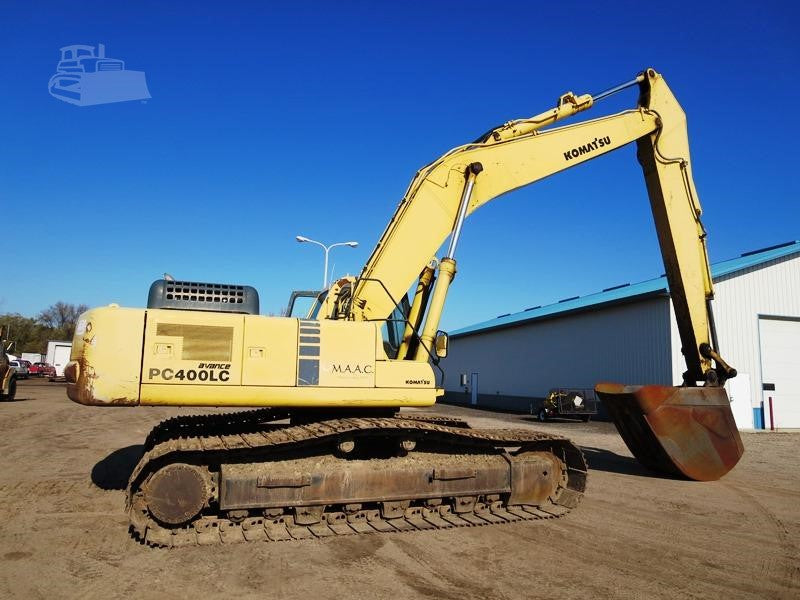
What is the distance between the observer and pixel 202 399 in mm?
6523

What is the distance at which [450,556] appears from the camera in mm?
5844

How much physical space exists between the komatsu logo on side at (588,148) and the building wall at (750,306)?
15.4 metres

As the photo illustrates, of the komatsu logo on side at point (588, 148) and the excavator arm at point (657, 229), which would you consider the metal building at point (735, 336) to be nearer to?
the excavator arm at point (657, 229)

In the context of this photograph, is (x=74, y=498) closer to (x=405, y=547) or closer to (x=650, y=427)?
(x=405, y=547)

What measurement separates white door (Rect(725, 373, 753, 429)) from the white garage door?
33.8 inches

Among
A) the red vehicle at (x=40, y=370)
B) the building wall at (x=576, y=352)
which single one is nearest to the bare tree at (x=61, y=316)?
the red vehicle at (x=40, y=370)

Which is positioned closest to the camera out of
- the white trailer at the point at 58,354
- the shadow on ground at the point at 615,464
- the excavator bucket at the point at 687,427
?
the excavator bucket at the point at 687,427

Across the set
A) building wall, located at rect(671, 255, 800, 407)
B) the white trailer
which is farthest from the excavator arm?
the white trailer

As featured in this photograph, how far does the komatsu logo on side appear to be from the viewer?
952 centimetres

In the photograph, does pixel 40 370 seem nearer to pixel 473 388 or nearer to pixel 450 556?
pixel 473 388

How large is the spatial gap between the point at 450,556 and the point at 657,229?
765 centimetres

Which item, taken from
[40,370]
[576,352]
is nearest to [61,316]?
[40,370]

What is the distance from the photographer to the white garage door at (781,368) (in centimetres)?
2414

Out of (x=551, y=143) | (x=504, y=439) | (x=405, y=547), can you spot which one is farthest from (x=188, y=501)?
(x=551, y=143)
